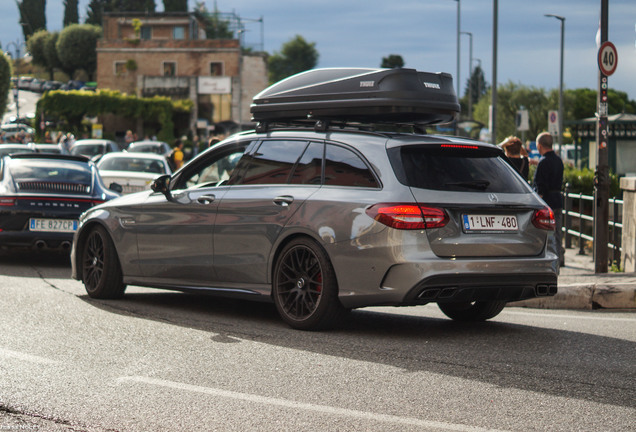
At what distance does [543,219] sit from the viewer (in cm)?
780

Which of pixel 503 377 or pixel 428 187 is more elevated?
pixel 428 187

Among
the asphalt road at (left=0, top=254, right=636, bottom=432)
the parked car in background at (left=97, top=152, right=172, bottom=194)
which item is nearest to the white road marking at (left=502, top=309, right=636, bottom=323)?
the asphalt road at (left=0, top=254, right=636, bottom=432)

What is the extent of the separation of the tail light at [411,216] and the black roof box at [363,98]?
119 centimetres

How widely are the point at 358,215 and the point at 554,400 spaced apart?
2.34 m

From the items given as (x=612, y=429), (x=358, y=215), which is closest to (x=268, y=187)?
(x=358, y=215)

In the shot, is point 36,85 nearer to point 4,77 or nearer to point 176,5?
point 176,5

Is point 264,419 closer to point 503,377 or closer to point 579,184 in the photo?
point 503,377

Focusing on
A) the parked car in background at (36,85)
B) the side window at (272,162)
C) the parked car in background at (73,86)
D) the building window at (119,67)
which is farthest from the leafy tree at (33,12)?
the side window at (272,162)

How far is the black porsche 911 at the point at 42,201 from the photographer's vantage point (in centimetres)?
1347

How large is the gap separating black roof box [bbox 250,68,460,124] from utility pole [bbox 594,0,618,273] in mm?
4818

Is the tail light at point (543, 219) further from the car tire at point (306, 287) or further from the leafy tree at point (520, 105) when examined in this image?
the leafy tree at point (520, 105)

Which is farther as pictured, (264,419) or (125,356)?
(125,356)

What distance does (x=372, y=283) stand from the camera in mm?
7309

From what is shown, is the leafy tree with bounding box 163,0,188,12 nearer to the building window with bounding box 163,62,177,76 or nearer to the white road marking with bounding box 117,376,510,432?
the building window with bounding box 163,62,177,76
